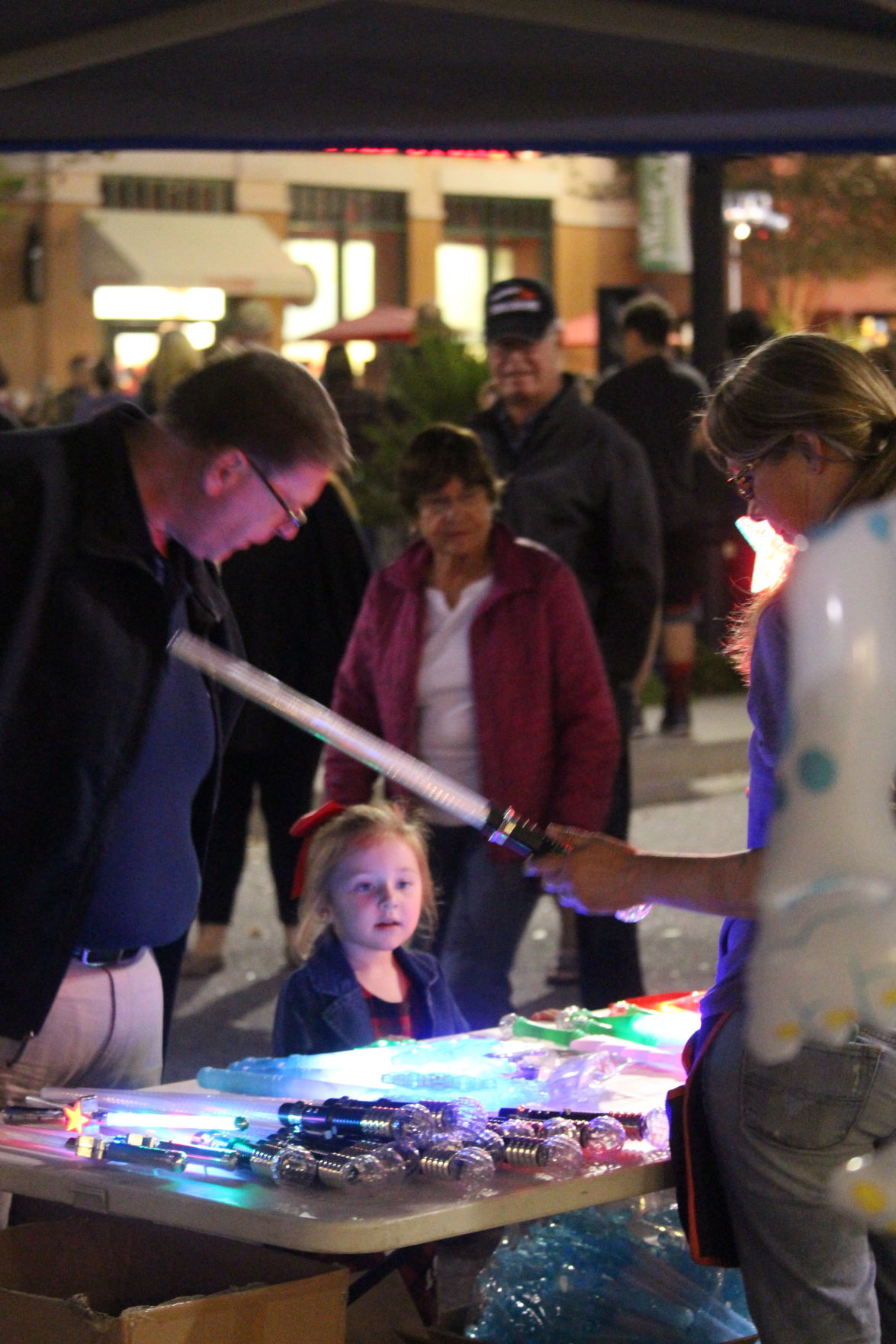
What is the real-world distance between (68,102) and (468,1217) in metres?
2.53

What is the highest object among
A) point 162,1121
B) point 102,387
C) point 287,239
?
point 287,239

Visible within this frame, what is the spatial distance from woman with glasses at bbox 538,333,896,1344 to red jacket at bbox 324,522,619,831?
210 centimetres

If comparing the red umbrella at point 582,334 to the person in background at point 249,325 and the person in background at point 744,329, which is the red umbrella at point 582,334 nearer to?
the person in background at point 744,329

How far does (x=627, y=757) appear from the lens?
6148 millimetres

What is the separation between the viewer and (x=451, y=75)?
423 centimetres

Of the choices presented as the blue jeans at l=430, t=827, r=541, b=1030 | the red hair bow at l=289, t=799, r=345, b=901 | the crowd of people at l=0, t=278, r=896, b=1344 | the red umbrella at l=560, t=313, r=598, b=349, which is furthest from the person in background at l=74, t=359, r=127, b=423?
the red umbrella at l=560, t=313, r=598, b=349

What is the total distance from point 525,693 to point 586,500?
1139 mm

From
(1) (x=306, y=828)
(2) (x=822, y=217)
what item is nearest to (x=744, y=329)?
(1) (x=306, y=828)

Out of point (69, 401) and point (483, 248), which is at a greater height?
point (483, 248)

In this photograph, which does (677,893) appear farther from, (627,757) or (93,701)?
(627,757)

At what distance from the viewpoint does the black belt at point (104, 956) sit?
3.42 meters

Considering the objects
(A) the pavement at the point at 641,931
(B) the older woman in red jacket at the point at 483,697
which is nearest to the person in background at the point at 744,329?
(A) the pavement at the point at 641,931

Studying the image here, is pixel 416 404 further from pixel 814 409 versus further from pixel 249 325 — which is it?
pixel 814 409

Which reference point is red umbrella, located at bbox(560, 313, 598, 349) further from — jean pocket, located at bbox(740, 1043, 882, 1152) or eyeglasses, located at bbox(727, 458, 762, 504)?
jean pocket, located at bbox(740, 1043, 882, 1152)
